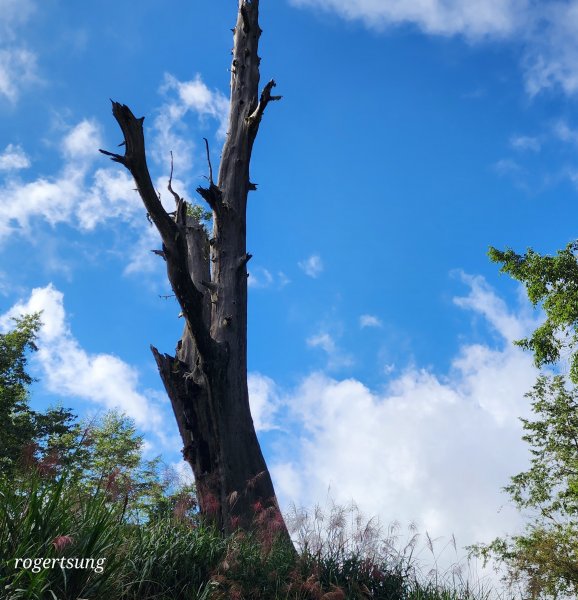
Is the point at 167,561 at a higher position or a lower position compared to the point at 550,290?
lower

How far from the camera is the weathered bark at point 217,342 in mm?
6777

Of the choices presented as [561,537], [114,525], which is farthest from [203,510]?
[561,537]

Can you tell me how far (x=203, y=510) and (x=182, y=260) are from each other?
2905 millimetres

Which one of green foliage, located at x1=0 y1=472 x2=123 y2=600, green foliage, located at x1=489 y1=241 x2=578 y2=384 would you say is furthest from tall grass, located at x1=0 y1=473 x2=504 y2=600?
green foliage, located at x1=489 y1=241 x2=578 y2=384

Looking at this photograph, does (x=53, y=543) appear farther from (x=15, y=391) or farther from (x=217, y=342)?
(x=15, y=391)

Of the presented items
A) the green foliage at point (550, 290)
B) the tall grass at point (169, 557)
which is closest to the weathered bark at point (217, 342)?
the tall grass at point (169, 557)

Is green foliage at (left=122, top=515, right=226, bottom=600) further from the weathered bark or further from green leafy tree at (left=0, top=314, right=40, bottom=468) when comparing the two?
green leafy tree at (left=0, top=314, right=40, bottom=468)

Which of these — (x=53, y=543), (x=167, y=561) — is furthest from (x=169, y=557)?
(x=53, y=543)

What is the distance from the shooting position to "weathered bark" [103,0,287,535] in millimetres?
6777

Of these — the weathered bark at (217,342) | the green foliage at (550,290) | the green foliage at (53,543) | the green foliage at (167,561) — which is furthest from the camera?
the green foliage at (550,290)

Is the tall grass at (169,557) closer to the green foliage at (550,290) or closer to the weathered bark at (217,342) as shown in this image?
the weathered bark at (217,342)

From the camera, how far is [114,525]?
4.60 metres

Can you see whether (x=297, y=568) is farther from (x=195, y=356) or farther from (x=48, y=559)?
(x=195, y=356)

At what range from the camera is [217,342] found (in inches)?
303
